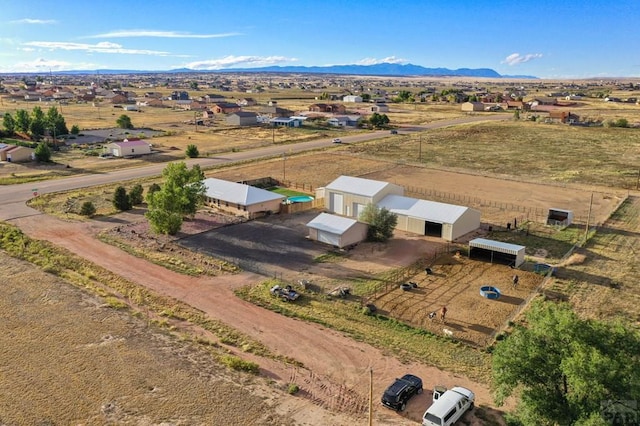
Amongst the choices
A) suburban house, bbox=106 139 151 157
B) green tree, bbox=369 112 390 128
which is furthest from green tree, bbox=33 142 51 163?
green tree, bbox=369 112 390 128

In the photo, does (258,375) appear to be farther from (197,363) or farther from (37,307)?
(37,307)

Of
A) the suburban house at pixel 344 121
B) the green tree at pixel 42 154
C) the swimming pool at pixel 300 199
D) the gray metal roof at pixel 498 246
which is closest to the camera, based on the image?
the gray metal roof at pixel 498 246

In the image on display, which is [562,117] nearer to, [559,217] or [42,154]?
[559,217]

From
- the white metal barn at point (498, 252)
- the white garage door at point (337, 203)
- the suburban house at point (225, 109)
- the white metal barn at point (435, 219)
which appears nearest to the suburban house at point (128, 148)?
the white garage door at point (337, 203)

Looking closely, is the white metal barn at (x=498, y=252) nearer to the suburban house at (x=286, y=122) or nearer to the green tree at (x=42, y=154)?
the green tree at (x=42, y=154)

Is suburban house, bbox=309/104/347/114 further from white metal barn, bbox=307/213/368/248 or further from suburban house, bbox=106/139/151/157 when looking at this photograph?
white metal barn, bbox=307/213/368/248

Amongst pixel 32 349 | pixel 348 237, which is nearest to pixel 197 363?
pixel 32 349

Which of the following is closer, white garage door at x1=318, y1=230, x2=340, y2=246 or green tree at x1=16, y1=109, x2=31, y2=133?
white garage door at x1=318, y1=230, x2=340, y2=246
